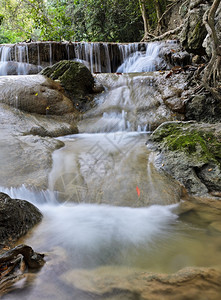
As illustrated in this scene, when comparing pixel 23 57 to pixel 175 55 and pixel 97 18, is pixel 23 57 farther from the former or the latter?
pixel 97 18

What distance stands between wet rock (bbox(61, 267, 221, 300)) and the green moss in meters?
2.31

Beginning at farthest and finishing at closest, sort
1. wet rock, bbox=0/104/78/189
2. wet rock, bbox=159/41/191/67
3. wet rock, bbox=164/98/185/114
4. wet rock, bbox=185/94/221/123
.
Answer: wet rock, bbox=159/41/191/67 < wet rock, bbox=164/98/185/114 < wet rock, bbox=185/94/221/123 < wet rock, bbox=0/104/78/189

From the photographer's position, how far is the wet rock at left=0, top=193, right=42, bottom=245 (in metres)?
2.29

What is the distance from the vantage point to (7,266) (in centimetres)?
179

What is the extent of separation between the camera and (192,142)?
3.98m

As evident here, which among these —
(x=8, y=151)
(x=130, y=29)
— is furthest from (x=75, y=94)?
(x=130, y=29)

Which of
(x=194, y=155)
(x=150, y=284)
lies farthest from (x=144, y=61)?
(x=150, y=284)

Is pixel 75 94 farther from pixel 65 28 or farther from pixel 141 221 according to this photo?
pixel 65 28

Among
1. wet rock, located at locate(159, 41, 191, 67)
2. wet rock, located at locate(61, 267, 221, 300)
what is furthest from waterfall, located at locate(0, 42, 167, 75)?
wet rock, located at locate(61, 267, 221, 300)

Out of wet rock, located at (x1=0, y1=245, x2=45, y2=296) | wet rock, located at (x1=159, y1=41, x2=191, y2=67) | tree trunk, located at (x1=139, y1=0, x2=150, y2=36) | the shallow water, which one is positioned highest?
tree trunk, located at (x1=139, y1=0, x2=150, y2=36)

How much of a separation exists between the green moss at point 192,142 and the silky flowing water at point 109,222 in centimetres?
48

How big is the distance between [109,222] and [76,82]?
220 inches

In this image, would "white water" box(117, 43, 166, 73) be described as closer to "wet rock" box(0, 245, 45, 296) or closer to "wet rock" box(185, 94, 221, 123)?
"wet rock" box(185, 94, 221, 123)

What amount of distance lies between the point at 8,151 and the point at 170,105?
15.2 feet
